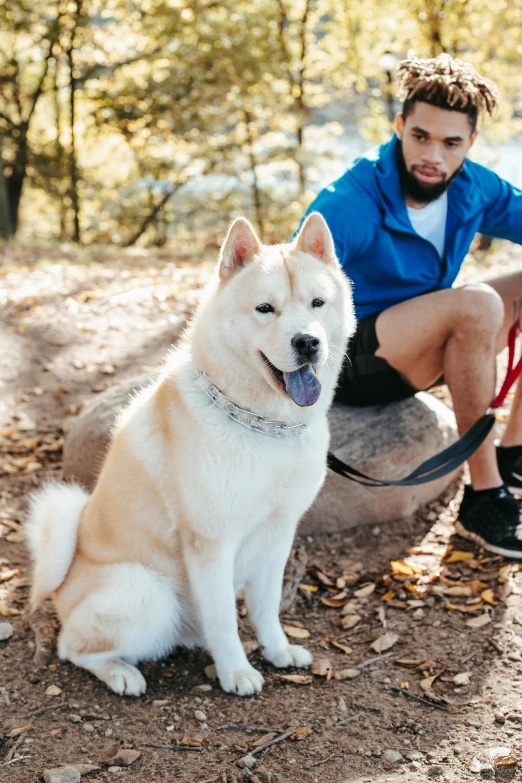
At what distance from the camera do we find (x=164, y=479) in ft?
7.79

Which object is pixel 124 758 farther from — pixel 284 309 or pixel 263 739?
pixel 284 309

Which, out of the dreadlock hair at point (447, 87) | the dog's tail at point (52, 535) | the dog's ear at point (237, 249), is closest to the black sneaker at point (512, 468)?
the dreadlock hair at point (447, 87)

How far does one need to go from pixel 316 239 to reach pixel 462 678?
156 cm

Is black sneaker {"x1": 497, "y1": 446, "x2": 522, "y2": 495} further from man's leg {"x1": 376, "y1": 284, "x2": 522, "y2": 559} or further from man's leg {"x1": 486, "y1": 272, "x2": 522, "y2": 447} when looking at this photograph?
man's leg {"x1": 376, "y1": 284, "x2": 522, "y2": 559}

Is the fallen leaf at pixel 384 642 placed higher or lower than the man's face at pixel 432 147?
lower

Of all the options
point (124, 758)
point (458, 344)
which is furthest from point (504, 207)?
point (124, 758)

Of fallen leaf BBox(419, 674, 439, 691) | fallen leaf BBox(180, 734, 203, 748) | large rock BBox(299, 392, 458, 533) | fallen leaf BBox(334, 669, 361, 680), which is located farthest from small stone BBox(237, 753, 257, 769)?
large rock BBox(299, 392, 458, 533)

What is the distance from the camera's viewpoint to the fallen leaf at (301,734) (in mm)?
2192

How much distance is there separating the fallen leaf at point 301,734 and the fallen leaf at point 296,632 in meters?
0.59

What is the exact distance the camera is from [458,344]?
3.16 meters

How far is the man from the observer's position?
314cm

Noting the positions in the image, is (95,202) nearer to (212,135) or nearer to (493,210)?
(212,135)

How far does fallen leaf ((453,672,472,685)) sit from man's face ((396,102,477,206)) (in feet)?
6.63

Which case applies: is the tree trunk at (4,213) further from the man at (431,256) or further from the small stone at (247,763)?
the small stone at (247,763)
